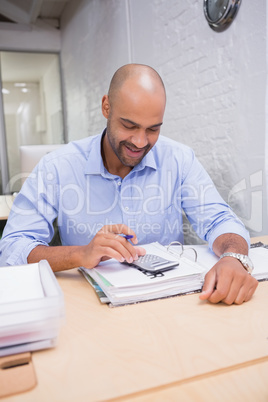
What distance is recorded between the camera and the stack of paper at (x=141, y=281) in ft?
2.69

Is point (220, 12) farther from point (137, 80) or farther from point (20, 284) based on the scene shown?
point (20, 284)

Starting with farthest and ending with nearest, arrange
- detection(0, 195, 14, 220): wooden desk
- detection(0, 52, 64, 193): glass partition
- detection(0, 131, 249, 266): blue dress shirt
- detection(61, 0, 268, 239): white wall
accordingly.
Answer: detection(0, 52, 64, 193): glass partition → detection(0, 195, 14, 220): wooden desk → detection(61, 0, 268, 239): white wall → detection(0, 131, 249, 266): blue dress shirt

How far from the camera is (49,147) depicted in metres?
2.65

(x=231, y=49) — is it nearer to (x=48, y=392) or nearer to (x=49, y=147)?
(x=49, y=147)

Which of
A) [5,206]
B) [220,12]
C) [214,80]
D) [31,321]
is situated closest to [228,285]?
[31,321]

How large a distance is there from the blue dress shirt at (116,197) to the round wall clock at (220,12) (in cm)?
71

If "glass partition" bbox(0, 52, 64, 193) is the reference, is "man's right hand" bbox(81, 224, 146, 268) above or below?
below

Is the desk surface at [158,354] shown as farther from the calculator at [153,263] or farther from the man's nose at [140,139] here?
the man's nose at [140,139]

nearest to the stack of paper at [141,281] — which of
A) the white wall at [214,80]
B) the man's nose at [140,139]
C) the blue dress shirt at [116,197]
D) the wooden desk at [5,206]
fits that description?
the blue dress shirt at [116,197]

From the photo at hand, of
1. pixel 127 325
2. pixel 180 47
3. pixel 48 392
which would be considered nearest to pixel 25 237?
pixel 127 325

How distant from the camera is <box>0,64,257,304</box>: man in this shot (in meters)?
1.20

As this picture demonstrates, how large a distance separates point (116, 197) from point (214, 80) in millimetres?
919

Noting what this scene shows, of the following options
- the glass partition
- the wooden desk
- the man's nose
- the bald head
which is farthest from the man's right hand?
the glass partition

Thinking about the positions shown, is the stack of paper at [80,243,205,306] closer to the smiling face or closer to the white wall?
the smiling face
